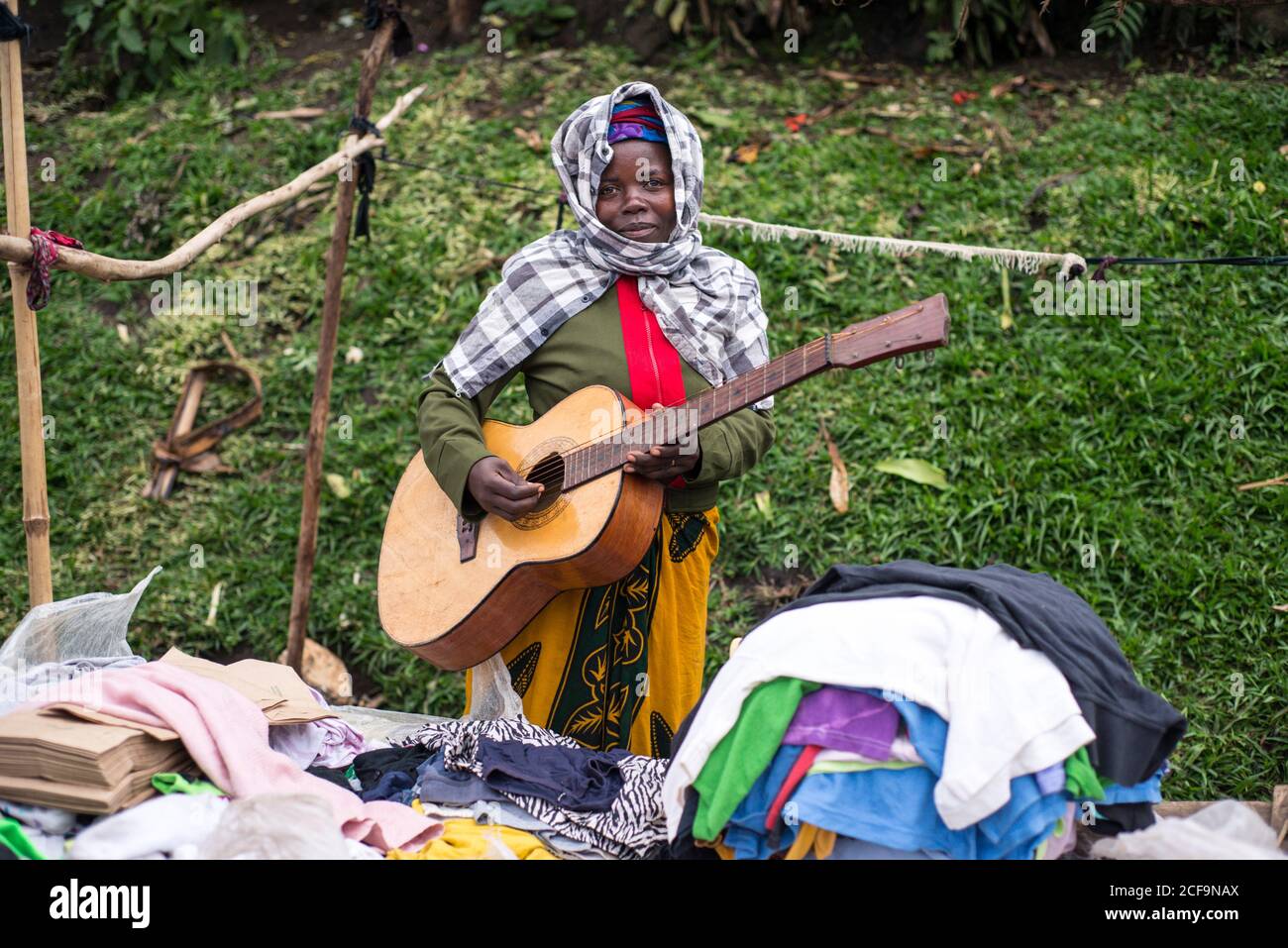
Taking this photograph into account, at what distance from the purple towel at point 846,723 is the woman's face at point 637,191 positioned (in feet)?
5.37

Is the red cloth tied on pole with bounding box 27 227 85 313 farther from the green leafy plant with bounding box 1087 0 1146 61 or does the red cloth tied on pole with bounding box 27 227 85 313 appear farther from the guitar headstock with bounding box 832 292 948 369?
the green leafy plant with bounding box 1087 0 1146 61

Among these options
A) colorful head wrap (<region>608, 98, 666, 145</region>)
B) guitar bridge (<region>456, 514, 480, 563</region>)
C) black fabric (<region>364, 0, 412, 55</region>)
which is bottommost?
guitar bridge (<region>456, 514, 480, 563</region>)

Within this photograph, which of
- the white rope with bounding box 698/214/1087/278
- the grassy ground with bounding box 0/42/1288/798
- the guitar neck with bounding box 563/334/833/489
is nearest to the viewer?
the guitar neck with bounding box 563/334/833/489

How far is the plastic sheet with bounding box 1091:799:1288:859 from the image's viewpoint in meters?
2.18

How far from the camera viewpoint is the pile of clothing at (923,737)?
2197 millimetres

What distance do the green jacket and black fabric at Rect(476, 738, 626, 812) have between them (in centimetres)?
80

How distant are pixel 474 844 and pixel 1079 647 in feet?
4.28

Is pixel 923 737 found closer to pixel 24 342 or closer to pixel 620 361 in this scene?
pixel 620 361

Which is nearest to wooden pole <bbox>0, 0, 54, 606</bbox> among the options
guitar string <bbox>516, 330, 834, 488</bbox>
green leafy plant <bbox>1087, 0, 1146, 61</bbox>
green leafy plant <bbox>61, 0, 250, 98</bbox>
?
guitar string <bbox>516, 330, 834, 488</bbox>

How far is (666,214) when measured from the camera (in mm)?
3539

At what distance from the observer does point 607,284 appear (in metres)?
3.55

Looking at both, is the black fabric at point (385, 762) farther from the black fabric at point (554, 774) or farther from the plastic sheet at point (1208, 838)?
the plastic sheet at point (1208, 838)

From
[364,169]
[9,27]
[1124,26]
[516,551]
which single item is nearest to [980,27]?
[1124,26]

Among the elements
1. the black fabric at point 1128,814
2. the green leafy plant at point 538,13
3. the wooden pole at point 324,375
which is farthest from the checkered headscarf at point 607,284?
the green leafy plant at point 538,13
